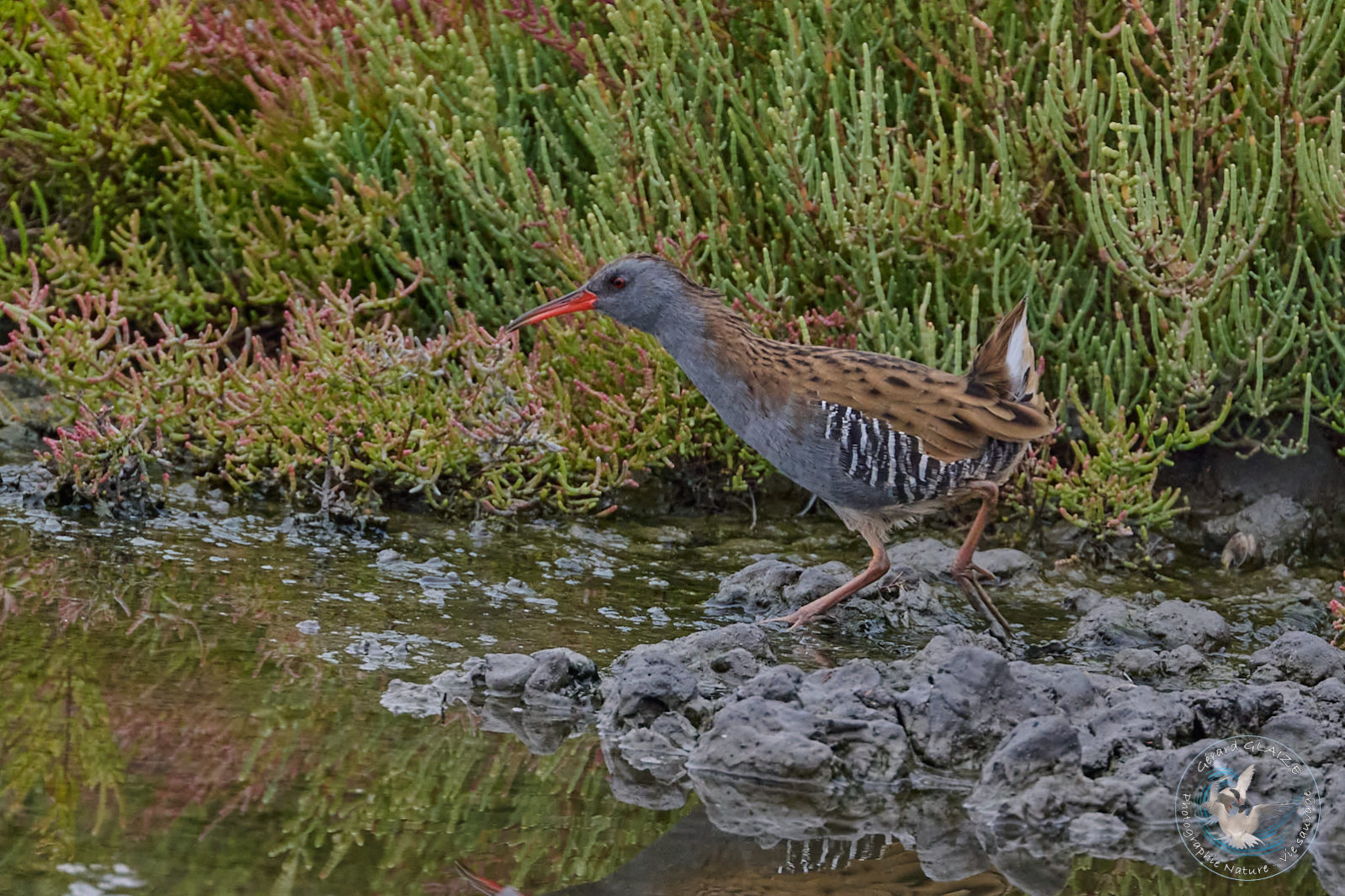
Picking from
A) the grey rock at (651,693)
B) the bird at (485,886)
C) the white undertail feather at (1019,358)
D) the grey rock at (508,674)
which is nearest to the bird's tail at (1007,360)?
the white undertail feather at (1019,358)

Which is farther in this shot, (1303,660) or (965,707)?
(1303,660)

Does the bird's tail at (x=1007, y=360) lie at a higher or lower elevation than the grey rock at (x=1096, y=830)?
higher

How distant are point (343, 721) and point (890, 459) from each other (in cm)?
200

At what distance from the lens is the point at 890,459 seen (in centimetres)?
489

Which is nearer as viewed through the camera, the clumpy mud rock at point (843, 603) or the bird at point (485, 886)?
the bird at point (485, 886)

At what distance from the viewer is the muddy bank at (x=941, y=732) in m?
3.38

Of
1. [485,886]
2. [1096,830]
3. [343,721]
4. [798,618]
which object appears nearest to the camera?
[485,886]

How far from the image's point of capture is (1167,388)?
6.11 metres

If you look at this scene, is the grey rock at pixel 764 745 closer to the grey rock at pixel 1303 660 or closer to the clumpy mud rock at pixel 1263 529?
the grey rock at pixel 1303 660

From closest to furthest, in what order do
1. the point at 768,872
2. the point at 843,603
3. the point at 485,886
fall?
the point at 485,886 < the point at 768,872 < the point at 843,603

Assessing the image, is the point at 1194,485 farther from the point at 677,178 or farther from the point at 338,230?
the point at 338,230

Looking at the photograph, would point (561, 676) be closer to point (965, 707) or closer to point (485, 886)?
point (965, 707)

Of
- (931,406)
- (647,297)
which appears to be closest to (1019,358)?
(931,406)

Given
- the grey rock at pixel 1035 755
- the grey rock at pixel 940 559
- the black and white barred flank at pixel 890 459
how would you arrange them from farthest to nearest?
the grey rock at pixel 940 559, the black and white barred flank at pixel 890 459, the grey rock at pixel 1035 755
